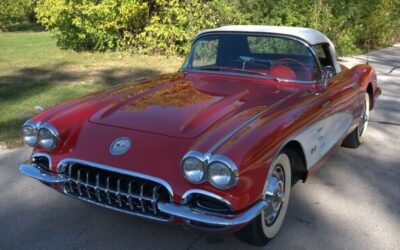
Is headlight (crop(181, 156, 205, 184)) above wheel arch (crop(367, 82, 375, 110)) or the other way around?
above

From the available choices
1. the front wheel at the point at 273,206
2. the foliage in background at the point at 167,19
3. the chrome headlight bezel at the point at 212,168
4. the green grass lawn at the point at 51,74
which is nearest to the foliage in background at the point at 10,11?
the green grass lawn at the point at 51,74

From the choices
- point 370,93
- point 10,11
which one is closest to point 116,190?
point 370,93

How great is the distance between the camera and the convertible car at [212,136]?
114 inches

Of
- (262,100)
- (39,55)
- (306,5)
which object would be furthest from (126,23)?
(262,100)

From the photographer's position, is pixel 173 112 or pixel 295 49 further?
pixel 295 49

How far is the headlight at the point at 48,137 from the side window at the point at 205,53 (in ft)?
5.89

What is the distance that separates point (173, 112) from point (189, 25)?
30.5ft

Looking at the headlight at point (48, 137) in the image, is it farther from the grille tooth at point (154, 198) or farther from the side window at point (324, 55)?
the side window at point (324, 55)

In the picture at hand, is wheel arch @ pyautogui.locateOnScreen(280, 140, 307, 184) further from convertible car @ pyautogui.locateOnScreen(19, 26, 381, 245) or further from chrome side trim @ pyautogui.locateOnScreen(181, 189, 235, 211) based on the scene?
chrome side trim @ pyautogui.locateOnScreen(181, 189, 235, 211)

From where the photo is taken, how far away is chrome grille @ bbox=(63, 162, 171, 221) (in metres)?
3.00

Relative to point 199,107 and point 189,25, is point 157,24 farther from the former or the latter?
point 199,107

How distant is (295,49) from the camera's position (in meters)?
4.46

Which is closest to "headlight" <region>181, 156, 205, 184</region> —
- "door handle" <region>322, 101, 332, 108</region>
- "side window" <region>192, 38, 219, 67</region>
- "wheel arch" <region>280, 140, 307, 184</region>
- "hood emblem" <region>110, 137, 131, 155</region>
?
"hood emblem" <region>110, 137, 131, 155</region>

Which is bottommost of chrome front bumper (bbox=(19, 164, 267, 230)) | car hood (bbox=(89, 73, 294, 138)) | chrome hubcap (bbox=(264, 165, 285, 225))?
chrome hubcap (bbox=(264, 165, 285, 225))
